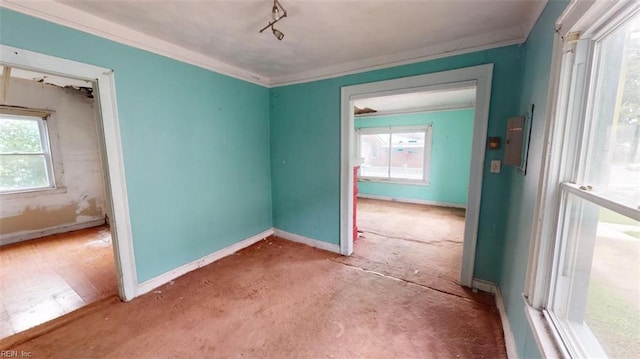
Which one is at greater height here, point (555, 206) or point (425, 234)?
point (555, 206)

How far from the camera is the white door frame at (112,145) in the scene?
1.64 metres

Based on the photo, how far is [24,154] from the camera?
3.56 metres

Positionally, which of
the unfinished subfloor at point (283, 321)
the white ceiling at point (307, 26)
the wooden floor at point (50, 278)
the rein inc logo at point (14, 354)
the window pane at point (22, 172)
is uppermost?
the white ceiling at point (307, 26)

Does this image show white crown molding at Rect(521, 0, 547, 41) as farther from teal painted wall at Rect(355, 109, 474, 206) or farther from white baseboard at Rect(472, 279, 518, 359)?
teal painted wall at Rect(355, 109, 474, 206)

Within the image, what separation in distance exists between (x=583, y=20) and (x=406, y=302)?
2103 millimetres

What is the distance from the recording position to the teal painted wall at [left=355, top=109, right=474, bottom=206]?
16.8ft

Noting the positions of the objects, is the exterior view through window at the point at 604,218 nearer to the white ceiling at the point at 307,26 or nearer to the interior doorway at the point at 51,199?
the white ceiling at the point at 307,26

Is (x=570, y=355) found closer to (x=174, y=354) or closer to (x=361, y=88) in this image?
(x=174, y=354)

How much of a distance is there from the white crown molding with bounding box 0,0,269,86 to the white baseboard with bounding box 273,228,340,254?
2.29 meters

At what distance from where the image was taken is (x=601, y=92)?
3.17 ft

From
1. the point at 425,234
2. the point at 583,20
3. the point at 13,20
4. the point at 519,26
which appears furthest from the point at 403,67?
the point at 13,20

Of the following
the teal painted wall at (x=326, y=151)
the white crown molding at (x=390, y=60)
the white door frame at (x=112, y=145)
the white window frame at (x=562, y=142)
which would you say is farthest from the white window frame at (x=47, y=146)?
the white window frame at (x=562, y=142)

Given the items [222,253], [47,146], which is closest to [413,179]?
[222,253]

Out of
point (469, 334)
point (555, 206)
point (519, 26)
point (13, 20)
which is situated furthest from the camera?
point (519, 26)
